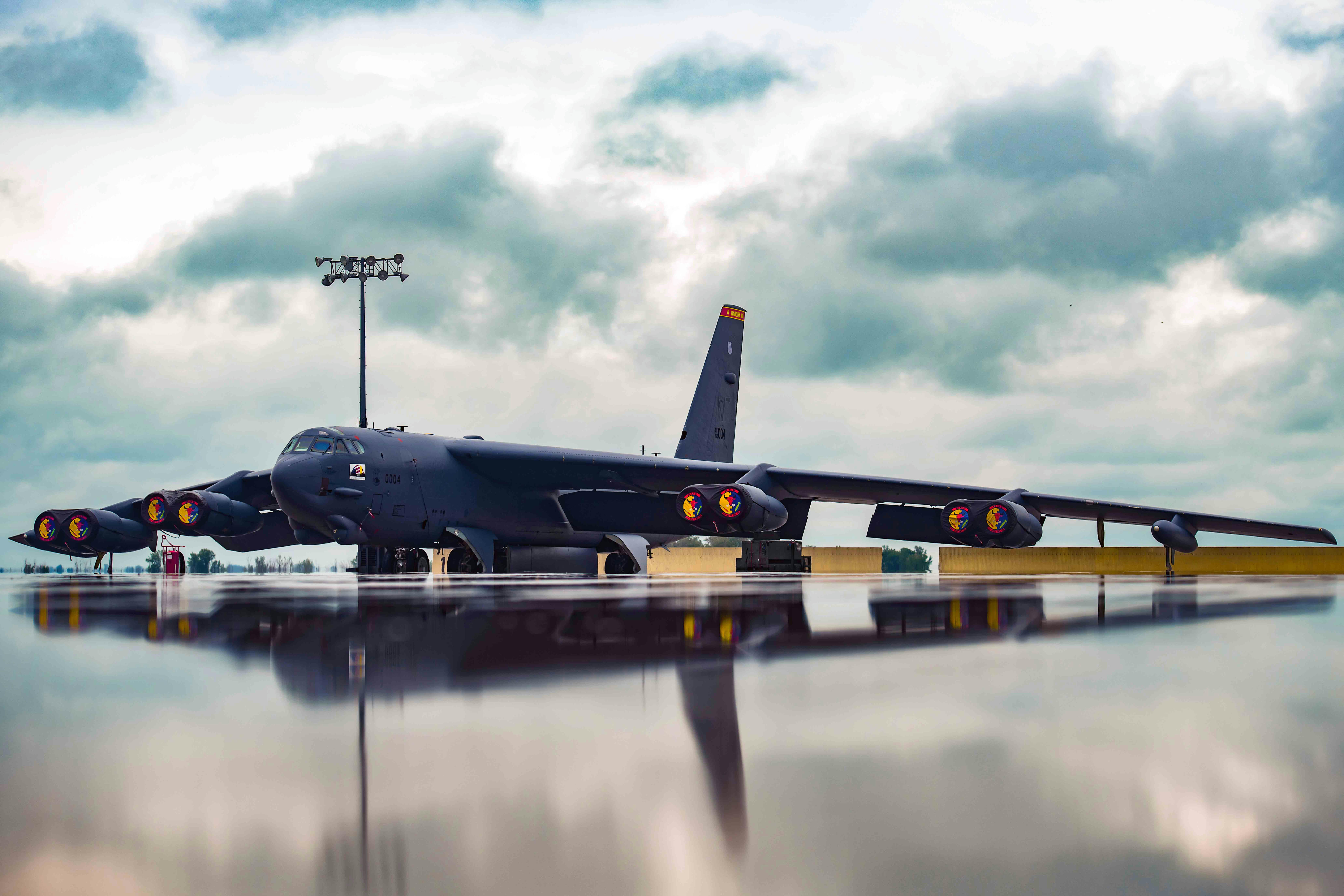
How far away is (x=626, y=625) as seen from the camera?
8.91 m

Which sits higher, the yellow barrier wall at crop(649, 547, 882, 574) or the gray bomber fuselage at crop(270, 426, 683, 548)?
the gray bomber fuselage at crop(270, 426, 683, 548)

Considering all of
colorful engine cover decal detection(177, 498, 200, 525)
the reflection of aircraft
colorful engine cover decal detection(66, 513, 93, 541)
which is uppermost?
colorful engine cover decal detection(177, 498, 200, 525)

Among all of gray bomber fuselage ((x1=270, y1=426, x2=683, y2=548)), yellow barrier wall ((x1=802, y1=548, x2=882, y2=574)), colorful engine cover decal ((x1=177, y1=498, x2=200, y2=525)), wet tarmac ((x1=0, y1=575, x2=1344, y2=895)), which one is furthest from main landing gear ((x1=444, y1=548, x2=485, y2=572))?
wet tarmac ((x1=0, y1=575, x2=1344, y2=895))

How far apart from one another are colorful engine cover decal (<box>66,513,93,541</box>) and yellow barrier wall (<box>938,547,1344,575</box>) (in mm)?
29477

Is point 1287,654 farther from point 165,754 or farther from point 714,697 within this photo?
point 165,754

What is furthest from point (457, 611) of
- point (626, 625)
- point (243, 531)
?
point (243, 531)

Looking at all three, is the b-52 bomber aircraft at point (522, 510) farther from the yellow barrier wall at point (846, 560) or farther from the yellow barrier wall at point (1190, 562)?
the yellow barrier wall at point (846, 560)

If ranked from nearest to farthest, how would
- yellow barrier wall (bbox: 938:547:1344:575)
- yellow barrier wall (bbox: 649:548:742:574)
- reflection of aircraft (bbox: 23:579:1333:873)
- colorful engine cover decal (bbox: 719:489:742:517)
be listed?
reflection of aircraft (bbox: 23:579:1333:873) → colorful engine cover decal (bbox: 719:489:742:517) → yellow barrier wall (bbox: 938:547:1344:575) → yellow barrier wall (bbox: 649:548:742:574)

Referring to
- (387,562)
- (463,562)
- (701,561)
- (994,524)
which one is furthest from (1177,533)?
(701,561)

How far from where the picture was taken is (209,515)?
26281 mm

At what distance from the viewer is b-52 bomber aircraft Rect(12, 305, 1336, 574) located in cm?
2306

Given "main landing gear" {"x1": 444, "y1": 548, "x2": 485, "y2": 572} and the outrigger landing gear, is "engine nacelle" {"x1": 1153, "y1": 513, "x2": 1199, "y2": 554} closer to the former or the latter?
"main landing gear" {"x1": 444, "y1": 548, "x2": 485, "y2": 572}

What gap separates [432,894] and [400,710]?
2.28m

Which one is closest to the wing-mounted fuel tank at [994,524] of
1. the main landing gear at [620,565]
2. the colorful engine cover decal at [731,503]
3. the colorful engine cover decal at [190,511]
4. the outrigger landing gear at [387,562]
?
the colorful engine cover decal at [731,503]
